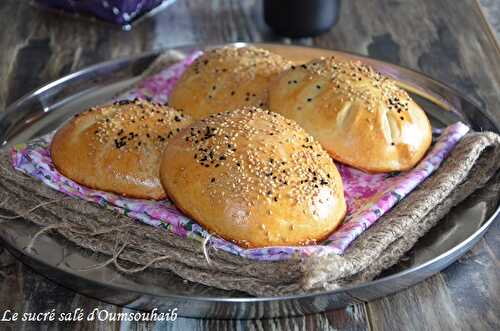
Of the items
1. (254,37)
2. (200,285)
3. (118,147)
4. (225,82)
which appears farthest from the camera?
(254,37)

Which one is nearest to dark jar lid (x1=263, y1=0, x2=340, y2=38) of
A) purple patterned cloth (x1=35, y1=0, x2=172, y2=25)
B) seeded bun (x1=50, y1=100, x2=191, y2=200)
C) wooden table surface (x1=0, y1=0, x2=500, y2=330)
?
wooden table surface (x1=0, y1=0, x2=500, y2=330)

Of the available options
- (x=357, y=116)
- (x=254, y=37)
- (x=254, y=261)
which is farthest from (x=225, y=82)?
(x=254, y=37)

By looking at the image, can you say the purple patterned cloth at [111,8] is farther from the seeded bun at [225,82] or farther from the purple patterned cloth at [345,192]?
the purple patterned cloth at [345,192]

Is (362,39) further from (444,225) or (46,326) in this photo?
(46,326)

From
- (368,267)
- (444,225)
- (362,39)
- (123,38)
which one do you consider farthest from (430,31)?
(368,267)

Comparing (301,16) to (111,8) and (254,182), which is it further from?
(254,182)

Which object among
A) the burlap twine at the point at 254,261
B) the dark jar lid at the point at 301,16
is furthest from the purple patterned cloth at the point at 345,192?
the dark jar lid at the point at 301,16
